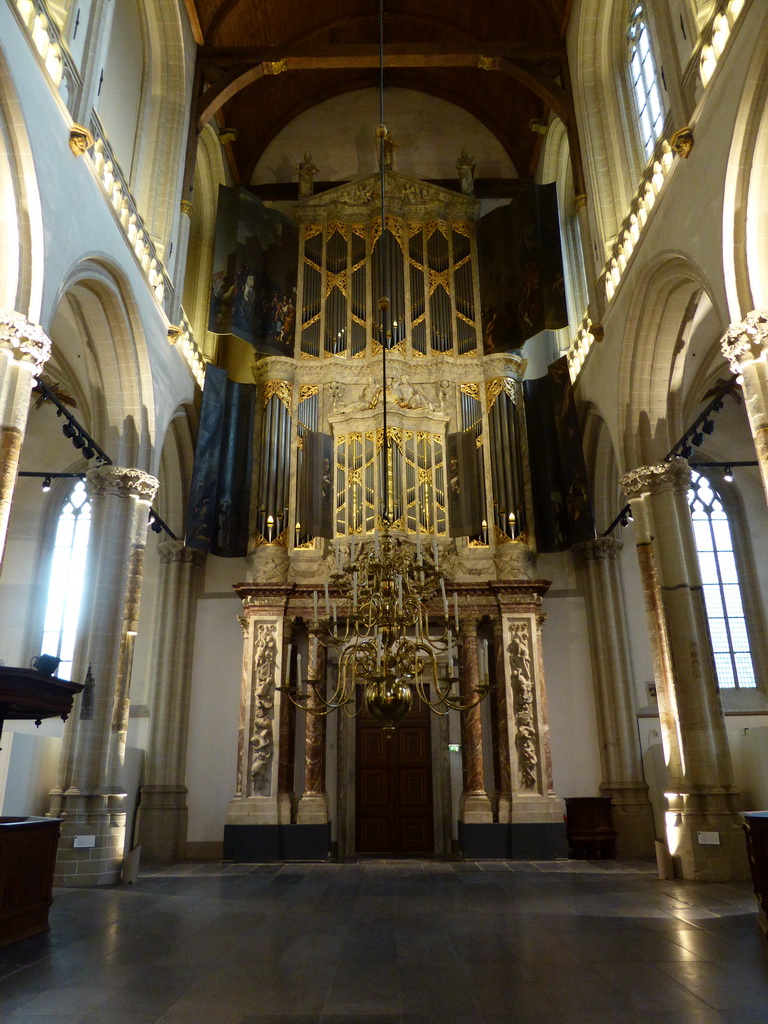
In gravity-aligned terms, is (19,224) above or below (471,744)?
above

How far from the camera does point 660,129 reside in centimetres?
1099

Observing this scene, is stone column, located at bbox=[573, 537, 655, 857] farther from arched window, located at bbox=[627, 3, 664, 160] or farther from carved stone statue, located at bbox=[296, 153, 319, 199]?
carved stone statue, located at bbox=[296, 153, 319, 199]

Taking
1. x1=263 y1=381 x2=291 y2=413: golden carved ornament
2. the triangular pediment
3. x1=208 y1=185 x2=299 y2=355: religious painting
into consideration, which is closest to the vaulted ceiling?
x1=208 y1=185 x2=299 y2=355: religious painting

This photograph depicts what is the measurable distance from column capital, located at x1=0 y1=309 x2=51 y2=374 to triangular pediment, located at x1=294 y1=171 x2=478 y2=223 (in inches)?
410

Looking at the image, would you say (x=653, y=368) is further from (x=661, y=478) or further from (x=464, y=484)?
(x=464, y=484)

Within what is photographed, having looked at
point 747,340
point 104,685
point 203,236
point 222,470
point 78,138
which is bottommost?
point 104,685

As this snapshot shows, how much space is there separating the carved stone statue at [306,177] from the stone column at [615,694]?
9.57 meters

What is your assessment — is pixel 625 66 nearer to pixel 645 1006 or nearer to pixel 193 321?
pixel 193 321

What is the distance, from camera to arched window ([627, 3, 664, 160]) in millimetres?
11312

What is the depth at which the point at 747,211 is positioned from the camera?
770 centimetres

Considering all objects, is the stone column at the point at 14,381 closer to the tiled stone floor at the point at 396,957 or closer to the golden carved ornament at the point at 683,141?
the tiled stone floor at the point at 396,957

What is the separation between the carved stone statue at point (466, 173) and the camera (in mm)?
16891

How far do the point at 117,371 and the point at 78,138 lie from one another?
3.38 metres

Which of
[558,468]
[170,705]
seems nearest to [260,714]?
[170,705]
